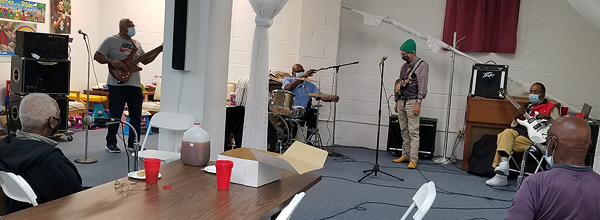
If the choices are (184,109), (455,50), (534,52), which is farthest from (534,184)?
(534,52)

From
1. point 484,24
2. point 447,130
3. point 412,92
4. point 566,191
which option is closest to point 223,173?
point 566,191

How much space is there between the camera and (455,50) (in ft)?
22.1

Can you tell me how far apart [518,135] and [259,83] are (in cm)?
300

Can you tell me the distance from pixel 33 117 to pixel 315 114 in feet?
15.8

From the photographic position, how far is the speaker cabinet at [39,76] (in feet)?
19.4

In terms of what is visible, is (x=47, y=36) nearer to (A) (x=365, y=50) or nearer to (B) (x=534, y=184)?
(A) (x=365, y=50)

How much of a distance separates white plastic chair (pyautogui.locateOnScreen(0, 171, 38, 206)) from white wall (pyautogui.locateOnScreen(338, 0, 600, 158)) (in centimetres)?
571

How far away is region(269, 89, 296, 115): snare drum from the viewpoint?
20.4 feet

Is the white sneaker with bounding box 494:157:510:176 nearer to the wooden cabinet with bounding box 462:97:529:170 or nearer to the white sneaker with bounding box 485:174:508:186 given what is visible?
the white sneaker with bounding box 485:174:508:186

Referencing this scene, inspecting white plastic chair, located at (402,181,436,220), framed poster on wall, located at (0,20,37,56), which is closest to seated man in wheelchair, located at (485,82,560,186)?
white plastic chair, located at (402,181,436,220)

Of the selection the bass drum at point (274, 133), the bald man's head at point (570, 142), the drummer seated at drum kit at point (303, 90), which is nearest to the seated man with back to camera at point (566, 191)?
the bald man's head at point (570, 142)

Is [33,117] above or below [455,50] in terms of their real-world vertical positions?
below

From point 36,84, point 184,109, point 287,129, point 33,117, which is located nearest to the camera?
point 33,117

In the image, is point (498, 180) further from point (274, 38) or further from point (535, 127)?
point (274, 38)
